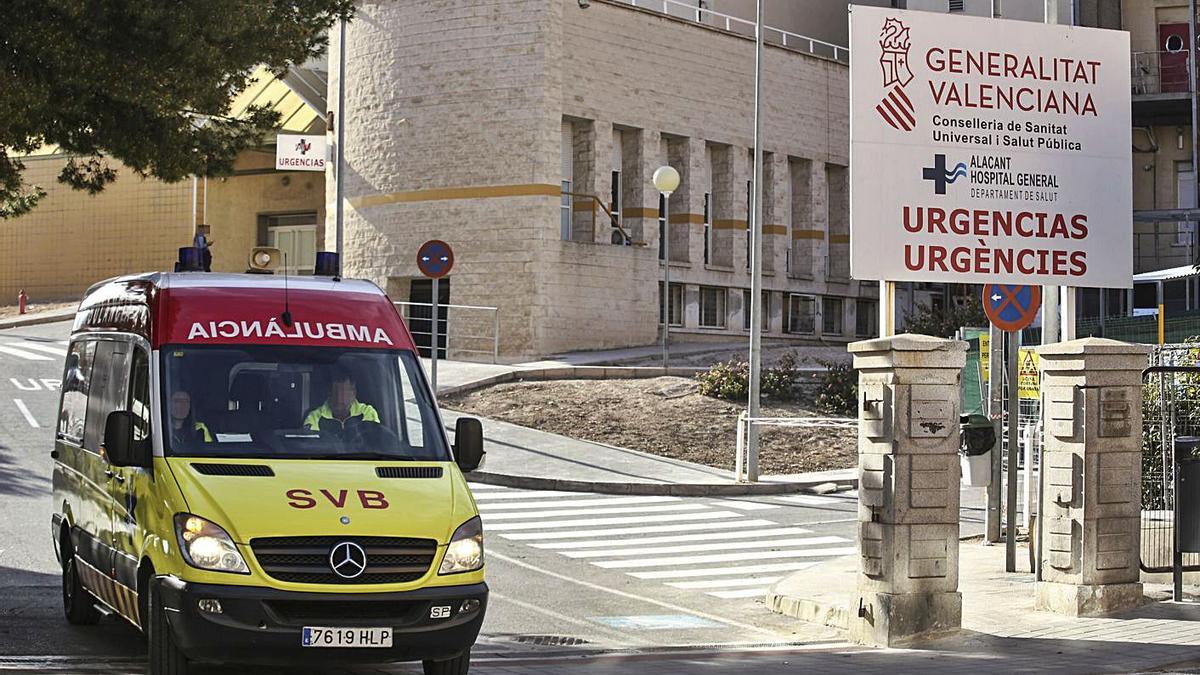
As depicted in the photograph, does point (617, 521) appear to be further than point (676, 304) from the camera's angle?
No

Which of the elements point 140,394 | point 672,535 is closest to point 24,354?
point 672,535

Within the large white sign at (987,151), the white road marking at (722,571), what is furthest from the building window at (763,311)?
the large white sign at (987,151)

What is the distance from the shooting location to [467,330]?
124 feet

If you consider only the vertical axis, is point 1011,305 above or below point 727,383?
above

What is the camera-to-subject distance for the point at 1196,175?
44969 mm

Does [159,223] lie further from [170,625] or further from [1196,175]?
[170,625]

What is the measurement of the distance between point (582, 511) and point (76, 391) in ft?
30.3

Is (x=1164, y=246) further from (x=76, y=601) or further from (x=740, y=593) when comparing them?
(x=76, y=601)

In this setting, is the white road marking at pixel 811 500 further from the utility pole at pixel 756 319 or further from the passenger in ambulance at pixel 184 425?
the passenger in ambulance at pixel 184 425

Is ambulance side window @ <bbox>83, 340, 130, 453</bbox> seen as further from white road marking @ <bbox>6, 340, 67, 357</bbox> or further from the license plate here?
white road marking @ <bbox>6, 340, 67, 357</bbox>

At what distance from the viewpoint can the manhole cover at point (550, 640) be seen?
1176 cm

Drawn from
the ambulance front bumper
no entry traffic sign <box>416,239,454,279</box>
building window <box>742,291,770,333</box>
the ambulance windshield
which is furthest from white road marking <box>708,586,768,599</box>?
building window <box>742,291,770,333</box>

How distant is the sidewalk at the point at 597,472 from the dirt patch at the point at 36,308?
77.9 feet

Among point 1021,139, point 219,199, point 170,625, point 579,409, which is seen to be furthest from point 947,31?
point 219,199
